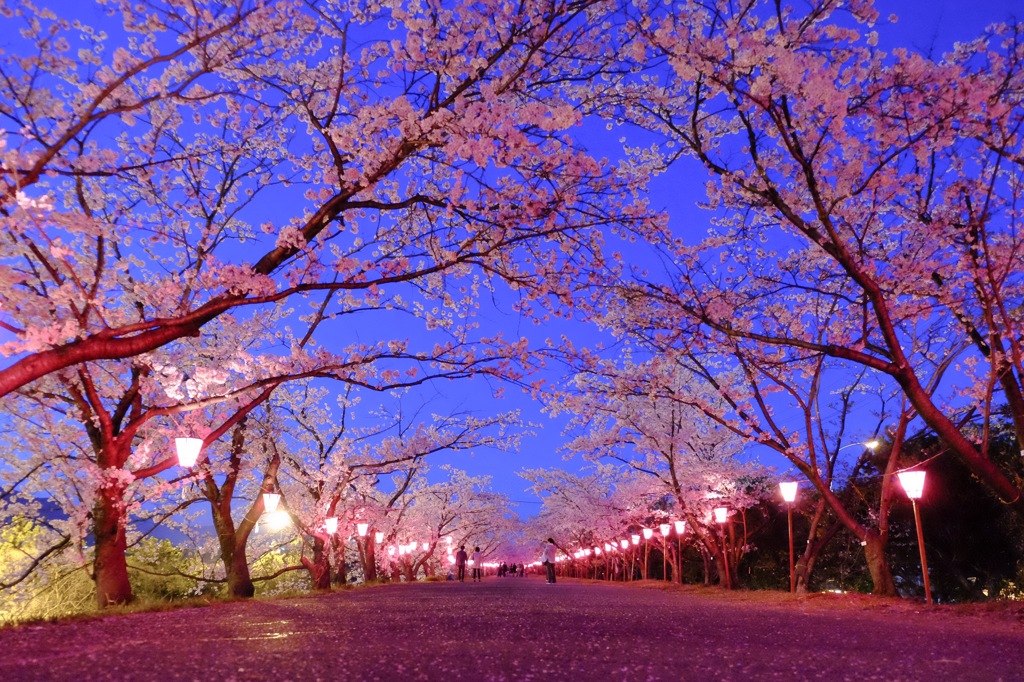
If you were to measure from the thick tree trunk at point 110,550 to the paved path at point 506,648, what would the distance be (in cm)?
257

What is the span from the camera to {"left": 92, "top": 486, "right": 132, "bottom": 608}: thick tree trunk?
10.8 metres

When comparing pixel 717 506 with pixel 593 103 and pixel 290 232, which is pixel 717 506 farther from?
pixel 290 232

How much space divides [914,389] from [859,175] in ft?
10.3

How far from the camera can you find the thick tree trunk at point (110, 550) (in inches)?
424

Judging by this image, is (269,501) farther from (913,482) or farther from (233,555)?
(913,482)

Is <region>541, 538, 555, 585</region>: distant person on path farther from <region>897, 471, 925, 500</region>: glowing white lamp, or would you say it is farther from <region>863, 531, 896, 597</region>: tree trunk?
<region>897, 471, 925, 500</region>: glowing white lamp

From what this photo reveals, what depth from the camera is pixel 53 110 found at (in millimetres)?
6719

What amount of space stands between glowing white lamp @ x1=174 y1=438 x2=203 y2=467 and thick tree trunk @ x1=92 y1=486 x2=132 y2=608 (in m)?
1.16

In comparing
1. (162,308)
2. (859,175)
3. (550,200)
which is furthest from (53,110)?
(859,175)

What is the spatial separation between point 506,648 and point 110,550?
8.64 m

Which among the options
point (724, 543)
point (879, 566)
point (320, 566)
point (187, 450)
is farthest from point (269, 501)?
point (724, 543)

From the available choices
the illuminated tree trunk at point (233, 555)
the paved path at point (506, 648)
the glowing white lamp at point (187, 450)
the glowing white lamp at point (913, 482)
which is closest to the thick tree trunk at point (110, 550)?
the glowing white lamp at point (187, 450)

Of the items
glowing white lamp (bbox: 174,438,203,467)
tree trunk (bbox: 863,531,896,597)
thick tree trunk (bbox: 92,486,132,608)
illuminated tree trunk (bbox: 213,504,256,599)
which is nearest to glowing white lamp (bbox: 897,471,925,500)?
tree trunk (bbox: 863,531,896,597)

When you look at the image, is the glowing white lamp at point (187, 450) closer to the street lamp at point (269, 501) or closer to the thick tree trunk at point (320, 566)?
the street lamp at point (269, 501)
